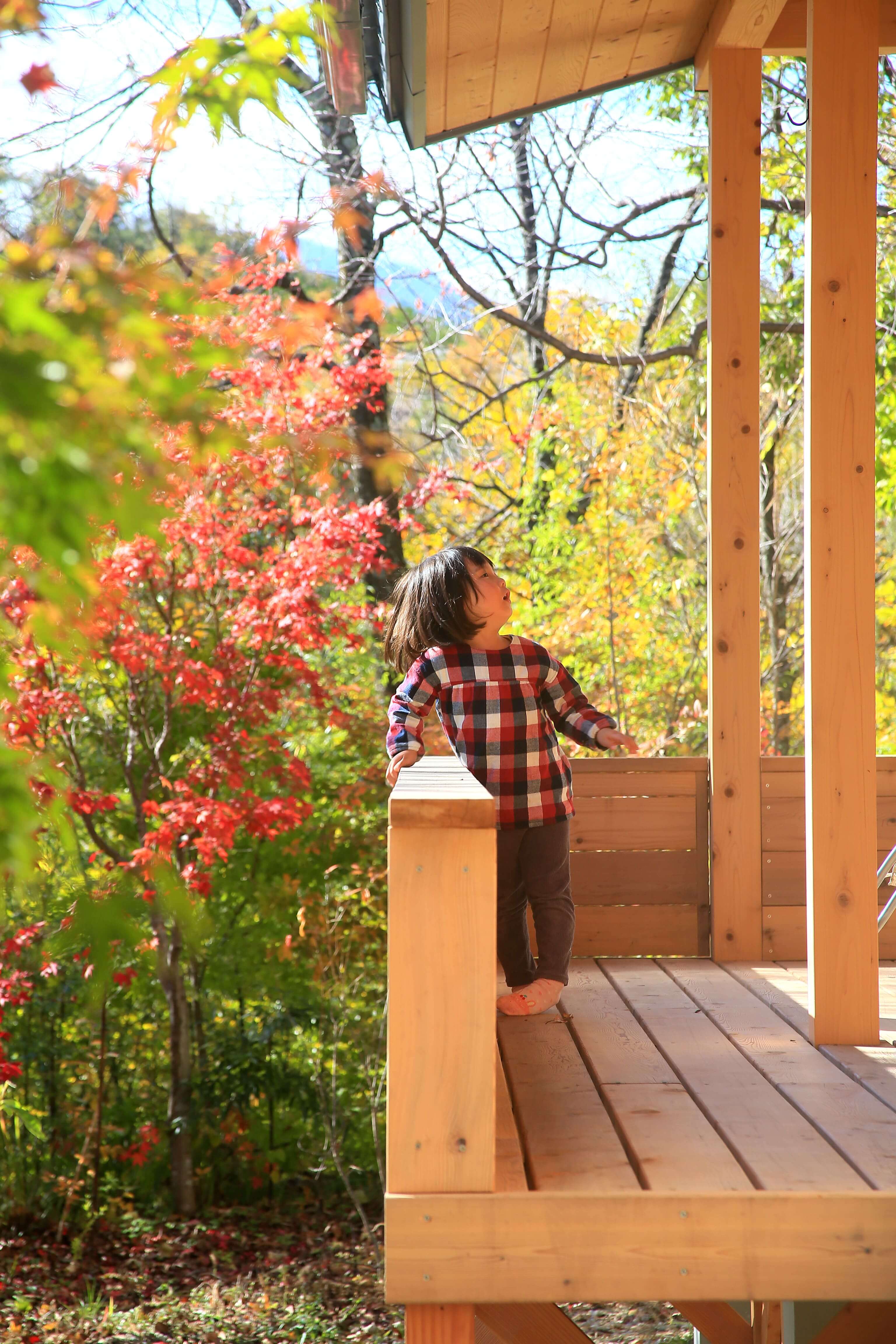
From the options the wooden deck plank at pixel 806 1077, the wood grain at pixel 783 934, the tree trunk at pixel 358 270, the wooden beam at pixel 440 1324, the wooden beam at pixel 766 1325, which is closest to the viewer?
the wooden beam at pixel 440 1324

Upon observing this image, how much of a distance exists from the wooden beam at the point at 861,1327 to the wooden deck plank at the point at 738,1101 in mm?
540

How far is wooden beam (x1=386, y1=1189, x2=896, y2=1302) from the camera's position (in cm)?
165

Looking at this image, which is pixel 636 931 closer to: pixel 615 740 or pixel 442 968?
pixel 615 740

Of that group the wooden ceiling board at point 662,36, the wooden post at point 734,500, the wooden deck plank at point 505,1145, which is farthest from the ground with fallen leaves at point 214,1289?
the wooden ceiling board at point 662,36

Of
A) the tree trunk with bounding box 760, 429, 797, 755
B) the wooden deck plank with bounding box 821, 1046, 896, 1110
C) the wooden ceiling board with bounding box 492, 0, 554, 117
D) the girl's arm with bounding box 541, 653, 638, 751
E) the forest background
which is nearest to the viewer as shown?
the wooden deck plank with bounding box 821, 1046, 896, 1110

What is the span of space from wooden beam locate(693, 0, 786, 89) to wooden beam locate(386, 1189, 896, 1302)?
2624 mm

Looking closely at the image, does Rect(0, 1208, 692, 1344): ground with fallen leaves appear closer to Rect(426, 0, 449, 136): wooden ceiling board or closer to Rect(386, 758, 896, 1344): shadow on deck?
Rect(386, 758, 896, 1344): shadow on deck

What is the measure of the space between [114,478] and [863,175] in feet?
6.46

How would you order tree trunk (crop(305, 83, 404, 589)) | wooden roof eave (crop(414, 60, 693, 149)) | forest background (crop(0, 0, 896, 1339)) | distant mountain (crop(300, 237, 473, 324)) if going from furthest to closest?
distant mountain (crop(300, 237, 473, 324)) < tree trunk (crop(305, 83, 404, 589)) < forest background (crop(0, 0, 896, 1339)) < wooden roof eave (crop(414, 60, 693, 149))

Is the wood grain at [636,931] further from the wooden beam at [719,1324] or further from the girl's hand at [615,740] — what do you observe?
the wooden beam at [719,1324]

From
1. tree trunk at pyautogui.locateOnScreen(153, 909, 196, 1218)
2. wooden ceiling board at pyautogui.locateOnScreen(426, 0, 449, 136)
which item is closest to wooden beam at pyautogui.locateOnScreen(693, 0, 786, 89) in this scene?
wooden ceiling board at pyautogui.locateOnScreen(426, 0, 449, 136)

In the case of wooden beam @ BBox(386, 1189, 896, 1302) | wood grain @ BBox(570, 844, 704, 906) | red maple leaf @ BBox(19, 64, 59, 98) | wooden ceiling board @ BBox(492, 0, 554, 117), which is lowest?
wooden beam @ BBox(386, 1189, 896, 1302)

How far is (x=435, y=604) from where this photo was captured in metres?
2.68

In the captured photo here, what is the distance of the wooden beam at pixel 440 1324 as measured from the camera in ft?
5.54
